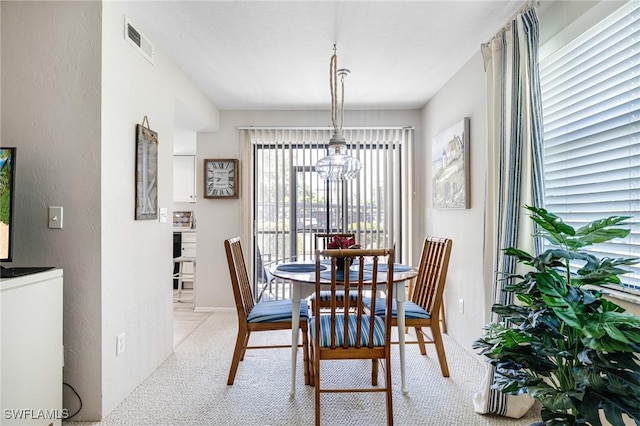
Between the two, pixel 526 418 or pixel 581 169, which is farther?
pixel 526 418

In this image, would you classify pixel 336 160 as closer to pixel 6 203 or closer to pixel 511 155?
pixel 511 155

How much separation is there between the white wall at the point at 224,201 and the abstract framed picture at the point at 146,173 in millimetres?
1669

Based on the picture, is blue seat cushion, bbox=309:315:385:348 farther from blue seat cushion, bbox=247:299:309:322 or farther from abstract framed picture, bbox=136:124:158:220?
abstract framed picture, bbox=136:124:158:220

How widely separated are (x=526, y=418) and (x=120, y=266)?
257 centimetres

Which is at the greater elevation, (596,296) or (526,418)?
(596,296)

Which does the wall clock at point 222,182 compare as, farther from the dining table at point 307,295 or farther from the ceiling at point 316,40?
the dining table at point 307,295

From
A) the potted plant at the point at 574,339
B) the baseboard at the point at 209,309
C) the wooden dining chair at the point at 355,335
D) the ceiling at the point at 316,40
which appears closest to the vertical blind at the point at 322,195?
the baseboard at the point at 209,309

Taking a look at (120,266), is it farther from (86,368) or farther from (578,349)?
(578,349)

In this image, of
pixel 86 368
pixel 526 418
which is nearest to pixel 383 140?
pixel 526 418

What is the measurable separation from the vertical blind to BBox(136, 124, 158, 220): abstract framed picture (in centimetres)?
176

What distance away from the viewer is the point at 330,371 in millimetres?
2621

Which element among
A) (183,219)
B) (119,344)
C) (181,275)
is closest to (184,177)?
(183,219)

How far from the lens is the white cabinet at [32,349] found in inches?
60.2

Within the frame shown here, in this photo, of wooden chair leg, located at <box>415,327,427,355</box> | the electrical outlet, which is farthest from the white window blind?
the electrical outlet
